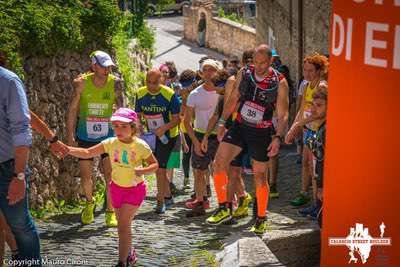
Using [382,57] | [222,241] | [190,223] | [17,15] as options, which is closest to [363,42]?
[382,57]

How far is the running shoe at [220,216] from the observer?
9828 mm

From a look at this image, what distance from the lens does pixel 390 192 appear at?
5.44 m

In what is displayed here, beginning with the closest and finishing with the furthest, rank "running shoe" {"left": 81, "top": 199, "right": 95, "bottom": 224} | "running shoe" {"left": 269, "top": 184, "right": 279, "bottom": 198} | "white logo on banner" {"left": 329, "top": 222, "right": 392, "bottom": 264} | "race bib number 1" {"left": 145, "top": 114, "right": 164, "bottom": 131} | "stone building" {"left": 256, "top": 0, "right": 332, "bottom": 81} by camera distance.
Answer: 1. "white logo on banner" {"left": 329, "top": 222, "right": 392, "bottom": 264}
2. "running shoe" {"left": 81, "top": 199, "right": 95, "bottom": 224}
3. "race bib number 1" {"left": 145, "top": 114, "right": 164, "bottom": 131}
4. "running shoe" {"left": 269, "top": 184, "right": 279, "bottom": 198}
5. "stone building" {"left": 256, "top": 0, "right": 332, "bottom": 81}

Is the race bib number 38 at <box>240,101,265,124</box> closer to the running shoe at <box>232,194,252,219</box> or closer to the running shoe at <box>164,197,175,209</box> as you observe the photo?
the running shoe at <box>232,194,252,219</box>

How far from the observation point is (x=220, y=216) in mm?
9859

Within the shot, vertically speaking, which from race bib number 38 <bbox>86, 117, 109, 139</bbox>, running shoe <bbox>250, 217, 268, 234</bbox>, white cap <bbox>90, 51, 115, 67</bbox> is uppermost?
white cap <bbox>90, 51, 115, 67</bbox>

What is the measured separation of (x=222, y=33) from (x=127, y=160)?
102 ft

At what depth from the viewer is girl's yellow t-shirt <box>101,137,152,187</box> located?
7.91 m

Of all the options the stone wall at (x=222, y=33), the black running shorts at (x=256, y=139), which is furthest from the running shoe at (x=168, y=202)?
the stone wall at (x=222, y=33)

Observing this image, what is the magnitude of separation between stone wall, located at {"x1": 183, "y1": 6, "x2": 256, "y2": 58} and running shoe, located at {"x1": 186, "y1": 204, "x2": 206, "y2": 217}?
23447 millimetres

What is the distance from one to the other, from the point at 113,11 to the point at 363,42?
707 cm

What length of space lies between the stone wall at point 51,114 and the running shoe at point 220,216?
186cm

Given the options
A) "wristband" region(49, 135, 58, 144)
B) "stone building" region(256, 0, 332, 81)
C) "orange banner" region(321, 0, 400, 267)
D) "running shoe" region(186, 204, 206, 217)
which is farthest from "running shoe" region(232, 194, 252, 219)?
"stone building" region(256, 0, 332, 81)

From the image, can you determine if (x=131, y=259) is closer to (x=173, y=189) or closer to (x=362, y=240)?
(x=362, y=240)
